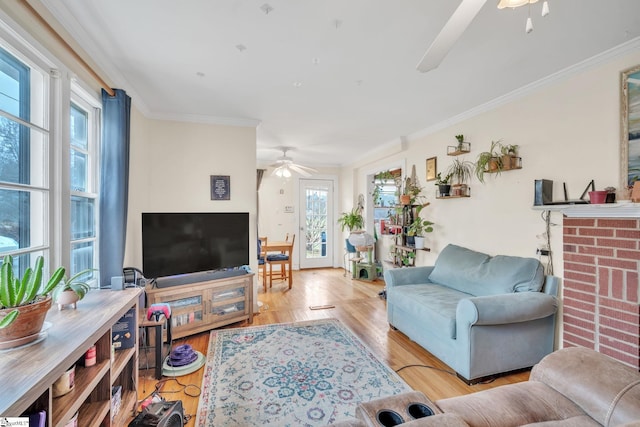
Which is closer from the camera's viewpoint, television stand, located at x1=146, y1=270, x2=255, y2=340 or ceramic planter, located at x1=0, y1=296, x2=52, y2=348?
ceramic planter, located at x1=0, y1=296, x2=52, y2=348

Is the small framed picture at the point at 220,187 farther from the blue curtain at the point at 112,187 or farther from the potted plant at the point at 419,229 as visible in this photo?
the potted plant at the point at 419,229

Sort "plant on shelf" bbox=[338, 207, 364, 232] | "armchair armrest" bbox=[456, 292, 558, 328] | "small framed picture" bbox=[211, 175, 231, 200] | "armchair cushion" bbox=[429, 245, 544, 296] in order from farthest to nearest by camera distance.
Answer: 1. "plant on shelf" bbox=[338, 207, 364, 232]
2. "small framed picture" bbox=[211, 175, 231, 200]
3. "armchair cushion" bbox=[429, 245, 544, 296]
4. "armchair armrest" bbox=[456, 292, 558, 328]

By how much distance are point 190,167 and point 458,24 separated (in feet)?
9.89

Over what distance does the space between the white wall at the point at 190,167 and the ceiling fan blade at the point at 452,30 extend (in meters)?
2.55

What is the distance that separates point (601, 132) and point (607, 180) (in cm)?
36

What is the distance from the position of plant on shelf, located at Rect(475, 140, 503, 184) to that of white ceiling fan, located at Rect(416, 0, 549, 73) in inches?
71.7

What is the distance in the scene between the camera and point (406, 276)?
3205 mm

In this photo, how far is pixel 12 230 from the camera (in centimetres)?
140

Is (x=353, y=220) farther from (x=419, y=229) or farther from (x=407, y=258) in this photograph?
(x=419, y=229)

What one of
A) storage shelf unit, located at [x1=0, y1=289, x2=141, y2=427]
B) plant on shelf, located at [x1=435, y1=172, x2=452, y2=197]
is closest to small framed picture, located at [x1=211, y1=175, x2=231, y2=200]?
storage shelf unit, located at [x1=0, y1=289, x2=141, y2=427]

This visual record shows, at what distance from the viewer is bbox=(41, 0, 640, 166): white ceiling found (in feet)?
5.27

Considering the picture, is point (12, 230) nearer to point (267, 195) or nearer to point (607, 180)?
point (607, 180)

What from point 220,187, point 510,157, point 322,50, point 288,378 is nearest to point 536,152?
point 510,157

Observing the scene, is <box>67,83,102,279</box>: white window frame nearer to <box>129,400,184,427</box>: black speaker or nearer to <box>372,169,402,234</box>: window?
<box>129,400,184,427</box>: black speaker
